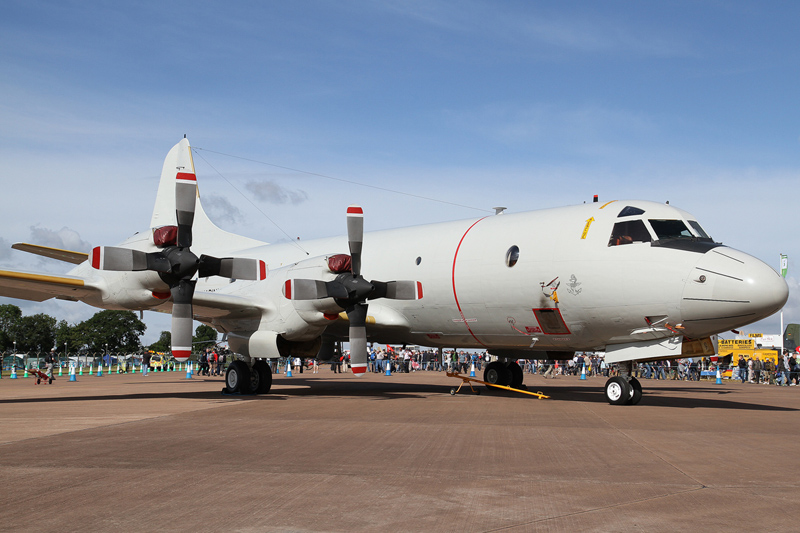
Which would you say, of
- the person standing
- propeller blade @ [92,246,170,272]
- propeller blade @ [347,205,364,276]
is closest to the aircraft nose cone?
propeller blade @ [347,205,364,276]

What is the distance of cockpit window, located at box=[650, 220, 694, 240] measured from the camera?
1432cm

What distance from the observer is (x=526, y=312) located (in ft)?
51.9

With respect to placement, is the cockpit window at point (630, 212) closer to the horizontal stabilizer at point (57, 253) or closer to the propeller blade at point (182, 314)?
the propeller blade at point (182, 314)

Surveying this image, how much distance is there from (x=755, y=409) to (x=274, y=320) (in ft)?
36.9

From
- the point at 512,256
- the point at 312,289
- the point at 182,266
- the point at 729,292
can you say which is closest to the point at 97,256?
the point at 182,266

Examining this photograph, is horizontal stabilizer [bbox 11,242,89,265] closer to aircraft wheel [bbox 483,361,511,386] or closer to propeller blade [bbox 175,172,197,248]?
propeller blade [bbox 175,172,197,248]

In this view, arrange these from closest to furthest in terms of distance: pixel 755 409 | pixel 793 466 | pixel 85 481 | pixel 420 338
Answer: pixel 85 481 → pixel 793 466 → pixel 755 409 → pixel 420 338

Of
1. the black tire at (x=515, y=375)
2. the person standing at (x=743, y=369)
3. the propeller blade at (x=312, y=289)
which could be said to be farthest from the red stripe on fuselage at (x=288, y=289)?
the person standing at (x=743, y=369)

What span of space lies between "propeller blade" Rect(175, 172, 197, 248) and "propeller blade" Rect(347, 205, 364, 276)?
361 cm

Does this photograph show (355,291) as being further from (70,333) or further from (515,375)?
(70,333)

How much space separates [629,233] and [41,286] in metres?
12.8

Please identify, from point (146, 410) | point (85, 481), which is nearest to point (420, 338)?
point (146, 410)

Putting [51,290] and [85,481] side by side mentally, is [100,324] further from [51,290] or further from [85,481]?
[85,481]

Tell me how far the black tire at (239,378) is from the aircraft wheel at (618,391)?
354 inches
